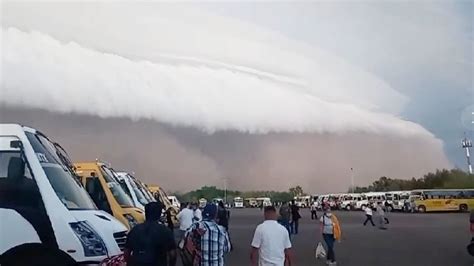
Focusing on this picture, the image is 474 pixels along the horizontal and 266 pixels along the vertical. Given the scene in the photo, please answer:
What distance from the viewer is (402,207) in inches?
2837

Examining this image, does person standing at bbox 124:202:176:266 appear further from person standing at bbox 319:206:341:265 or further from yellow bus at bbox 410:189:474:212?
yellow bus at bbox 410:189:474:212

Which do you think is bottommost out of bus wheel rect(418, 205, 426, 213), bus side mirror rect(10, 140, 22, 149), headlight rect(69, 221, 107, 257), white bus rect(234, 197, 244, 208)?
headlight rect(69, 221, 107, 257)

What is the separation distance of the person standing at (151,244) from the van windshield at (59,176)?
4.19ft

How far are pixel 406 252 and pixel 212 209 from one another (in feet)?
38.8

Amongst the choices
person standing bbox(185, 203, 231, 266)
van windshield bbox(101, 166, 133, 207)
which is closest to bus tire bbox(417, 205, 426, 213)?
van windshield bbox(101, 166, 133, 207)

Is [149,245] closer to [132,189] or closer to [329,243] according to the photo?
[329,243]

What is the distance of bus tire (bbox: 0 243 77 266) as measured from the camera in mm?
7555

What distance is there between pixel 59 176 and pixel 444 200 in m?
60.1

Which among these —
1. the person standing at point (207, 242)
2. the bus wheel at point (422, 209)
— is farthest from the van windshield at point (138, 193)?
the bus wheel at point (422, 209)

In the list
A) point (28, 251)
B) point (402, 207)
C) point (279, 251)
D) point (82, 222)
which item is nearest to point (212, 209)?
point (279, 251)

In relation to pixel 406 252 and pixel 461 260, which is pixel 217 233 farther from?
pixel 406 252

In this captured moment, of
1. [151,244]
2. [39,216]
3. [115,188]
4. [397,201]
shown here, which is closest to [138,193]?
[115,188]

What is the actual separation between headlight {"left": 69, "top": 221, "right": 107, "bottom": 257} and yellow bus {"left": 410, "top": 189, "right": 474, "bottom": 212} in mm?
59482

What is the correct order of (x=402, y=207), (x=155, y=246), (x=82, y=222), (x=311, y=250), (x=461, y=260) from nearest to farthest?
1. (x=155, y=246)
2. (x=82, y=222)
3. (x=461, y=260)
4. (x=311, y=250)
5. (x=402, y=207)
